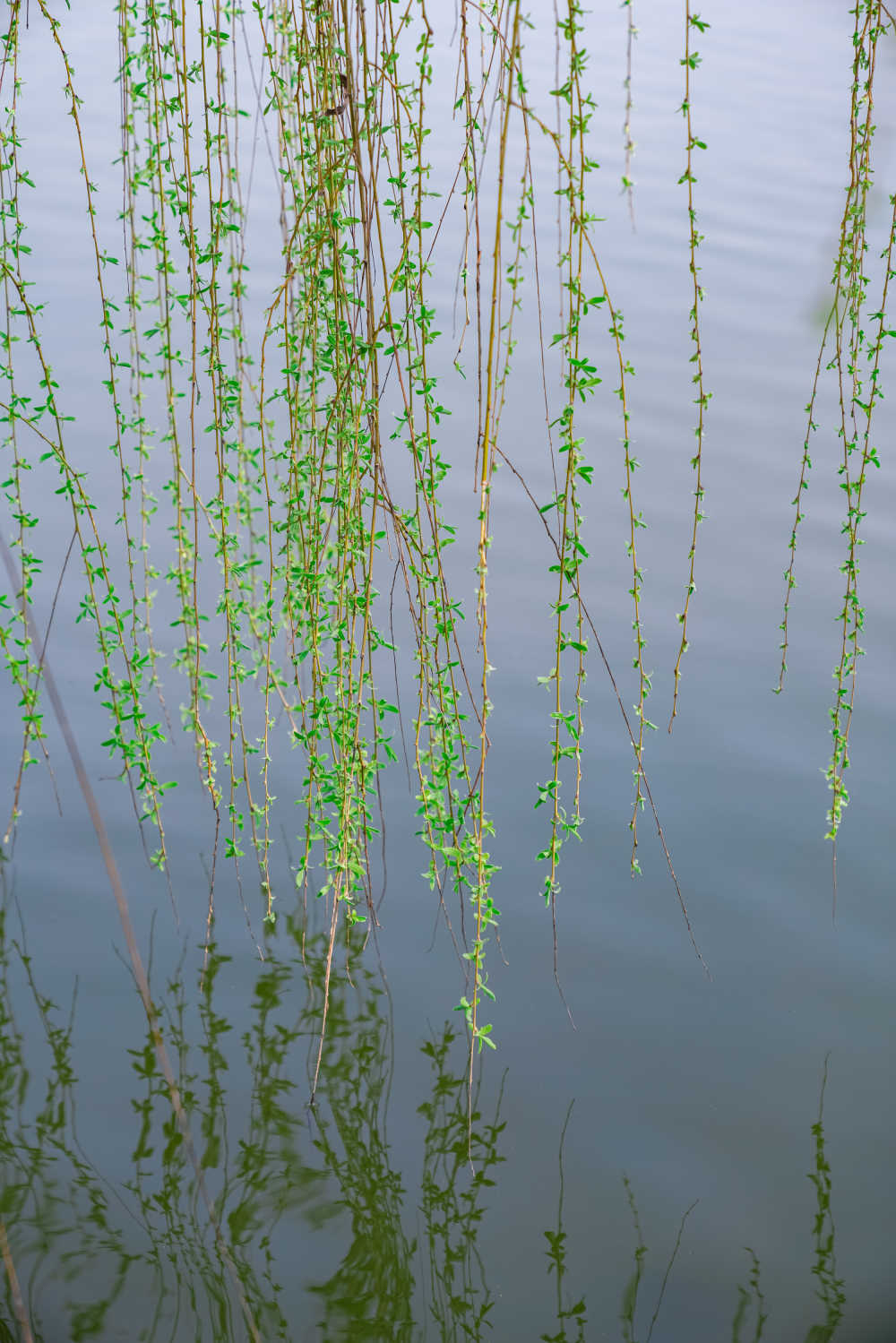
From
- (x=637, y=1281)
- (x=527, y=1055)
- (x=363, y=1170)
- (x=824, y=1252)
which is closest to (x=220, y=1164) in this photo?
(x=363, y=1170)

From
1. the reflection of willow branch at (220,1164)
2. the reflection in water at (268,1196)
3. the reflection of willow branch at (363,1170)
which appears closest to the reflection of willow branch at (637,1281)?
the reflection in water at (268,1196)

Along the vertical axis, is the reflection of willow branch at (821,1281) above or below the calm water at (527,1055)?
below

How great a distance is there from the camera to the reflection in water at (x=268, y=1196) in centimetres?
181

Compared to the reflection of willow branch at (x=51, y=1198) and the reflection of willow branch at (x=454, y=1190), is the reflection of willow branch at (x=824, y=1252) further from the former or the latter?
the reflection of willow branch at (x=51, y=1198)

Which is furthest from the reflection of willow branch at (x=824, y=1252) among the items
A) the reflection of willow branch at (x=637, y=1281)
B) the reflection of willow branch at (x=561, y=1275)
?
the reflection of willow branch at (x=561, y=1275)

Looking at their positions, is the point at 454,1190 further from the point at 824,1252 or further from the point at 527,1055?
the point at 824,1252

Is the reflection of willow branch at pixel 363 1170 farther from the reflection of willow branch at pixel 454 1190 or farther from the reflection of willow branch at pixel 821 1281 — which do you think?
the reflection of willow branch at pixel 821 1281

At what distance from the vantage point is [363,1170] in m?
2.03

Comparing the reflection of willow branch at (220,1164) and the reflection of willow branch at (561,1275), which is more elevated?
the reflection of willow branch at (220,1164)

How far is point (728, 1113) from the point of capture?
2.14 m

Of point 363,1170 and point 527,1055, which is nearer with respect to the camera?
point 363,1170

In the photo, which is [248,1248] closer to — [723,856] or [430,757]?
[430,757]

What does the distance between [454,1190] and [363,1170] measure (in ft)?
0.47

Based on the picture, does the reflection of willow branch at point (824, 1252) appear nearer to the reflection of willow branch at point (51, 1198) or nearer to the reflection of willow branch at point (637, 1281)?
the reflection of willow branch at point (637, 1281)
